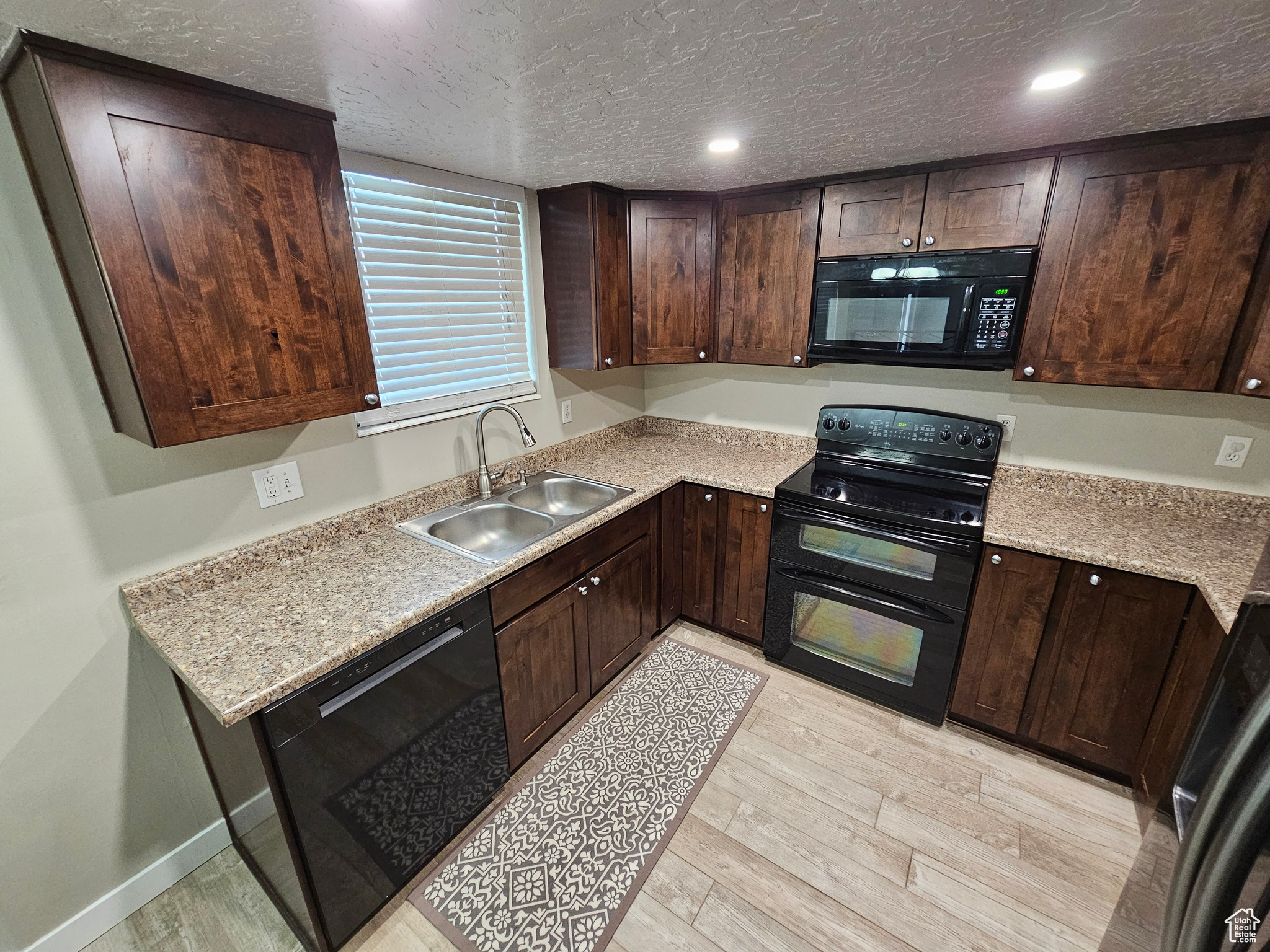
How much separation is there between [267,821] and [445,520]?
3.29 ft

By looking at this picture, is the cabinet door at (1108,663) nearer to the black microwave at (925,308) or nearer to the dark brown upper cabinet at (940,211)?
the black microwave at (925,308)

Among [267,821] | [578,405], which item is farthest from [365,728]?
[578,405]

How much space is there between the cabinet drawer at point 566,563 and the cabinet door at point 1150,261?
1.60 m

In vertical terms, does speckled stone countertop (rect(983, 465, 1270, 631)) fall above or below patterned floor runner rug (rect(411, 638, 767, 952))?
above

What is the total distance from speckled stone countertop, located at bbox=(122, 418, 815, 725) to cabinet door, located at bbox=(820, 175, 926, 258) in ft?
3.36

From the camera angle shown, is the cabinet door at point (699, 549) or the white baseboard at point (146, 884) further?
the cabinet door at point (699, 549)

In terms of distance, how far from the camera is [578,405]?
273 cm

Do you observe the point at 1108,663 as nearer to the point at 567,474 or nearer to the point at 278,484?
the point at 567,474

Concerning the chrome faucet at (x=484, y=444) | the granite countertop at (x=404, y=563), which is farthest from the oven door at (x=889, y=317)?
the chrome faucet at (x=484, y=444)

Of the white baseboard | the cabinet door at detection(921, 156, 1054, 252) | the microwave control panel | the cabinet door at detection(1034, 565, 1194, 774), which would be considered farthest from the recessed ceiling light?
the white baseboard

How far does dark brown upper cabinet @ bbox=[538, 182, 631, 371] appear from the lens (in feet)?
7.27

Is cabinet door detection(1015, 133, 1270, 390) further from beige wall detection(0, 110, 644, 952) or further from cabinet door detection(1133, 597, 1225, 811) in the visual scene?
beige wall detection(0, 110, 644, 952)

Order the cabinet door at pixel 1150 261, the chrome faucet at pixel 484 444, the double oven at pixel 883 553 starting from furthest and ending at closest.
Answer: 1. the chrome faucet at pixel 484 444
2. the double oven at pixel 883 553
3. the cabinet door at pixel 1150 261

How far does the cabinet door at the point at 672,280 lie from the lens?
2.33m
